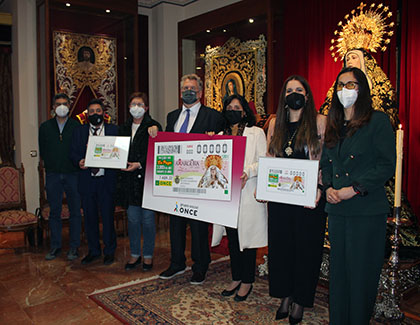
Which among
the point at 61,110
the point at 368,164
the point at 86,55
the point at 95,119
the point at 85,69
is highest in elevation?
the point at 86,55

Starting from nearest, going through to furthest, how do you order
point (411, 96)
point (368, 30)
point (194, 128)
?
point (194, 128) < point (411, 96) < point (368, 30)

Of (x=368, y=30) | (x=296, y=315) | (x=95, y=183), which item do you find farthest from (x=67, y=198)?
(x=368, y=30)

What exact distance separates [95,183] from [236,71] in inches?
102

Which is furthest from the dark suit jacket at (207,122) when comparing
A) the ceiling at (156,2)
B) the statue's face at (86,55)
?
the ceiling at (156,2)

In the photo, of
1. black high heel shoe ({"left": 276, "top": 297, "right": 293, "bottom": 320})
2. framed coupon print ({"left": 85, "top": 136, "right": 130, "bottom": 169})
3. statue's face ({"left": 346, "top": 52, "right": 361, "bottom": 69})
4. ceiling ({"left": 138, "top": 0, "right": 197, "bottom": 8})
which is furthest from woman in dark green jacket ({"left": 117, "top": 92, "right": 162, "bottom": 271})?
ceiling ({"left": 138, "top": 0, "right": 197, "bottom": 8})

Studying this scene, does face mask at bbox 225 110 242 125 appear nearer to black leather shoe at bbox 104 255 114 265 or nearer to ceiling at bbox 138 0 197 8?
black leather shoe at bbox 104 255 114 265

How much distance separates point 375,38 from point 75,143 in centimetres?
301

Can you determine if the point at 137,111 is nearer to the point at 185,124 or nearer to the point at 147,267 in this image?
the point at 185,124

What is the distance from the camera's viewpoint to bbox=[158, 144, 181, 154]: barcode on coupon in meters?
3.10

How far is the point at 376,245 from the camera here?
2111mm

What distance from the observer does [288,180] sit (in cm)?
245

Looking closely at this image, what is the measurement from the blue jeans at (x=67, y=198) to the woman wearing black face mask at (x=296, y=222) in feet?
7.59

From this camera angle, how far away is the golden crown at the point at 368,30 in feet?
12.7

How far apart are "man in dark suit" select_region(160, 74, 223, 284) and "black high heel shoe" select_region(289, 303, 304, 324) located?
3.30 feet
